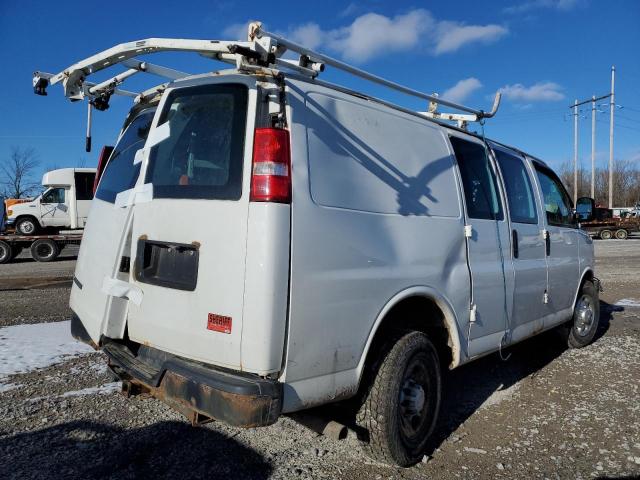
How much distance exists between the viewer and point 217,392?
7.23 ft

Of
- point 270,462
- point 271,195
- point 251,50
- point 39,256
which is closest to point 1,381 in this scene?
point 270,462

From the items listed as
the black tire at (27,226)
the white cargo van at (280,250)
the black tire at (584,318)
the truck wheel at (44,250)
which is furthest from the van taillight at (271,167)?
the black tire at (27,226)

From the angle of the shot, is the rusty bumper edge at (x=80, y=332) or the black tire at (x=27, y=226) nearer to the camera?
the rusty bumper edge at (x=80, y=332)

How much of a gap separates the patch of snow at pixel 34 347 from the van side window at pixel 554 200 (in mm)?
4989

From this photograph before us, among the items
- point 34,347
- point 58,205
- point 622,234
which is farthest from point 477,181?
point 622,234

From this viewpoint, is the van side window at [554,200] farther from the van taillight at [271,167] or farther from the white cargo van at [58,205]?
the white cargo van at [58,205]

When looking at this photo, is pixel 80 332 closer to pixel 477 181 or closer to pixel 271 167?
pixel 271 167

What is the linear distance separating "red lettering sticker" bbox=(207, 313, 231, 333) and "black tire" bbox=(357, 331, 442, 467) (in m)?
0.98

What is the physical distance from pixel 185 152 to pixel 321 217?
92 cm

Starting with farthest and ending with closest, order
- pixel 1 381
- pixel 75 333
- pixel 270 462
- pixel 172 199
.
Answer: pixel 1 381 < pixel 75 333 < pixel 270 462 < pixel 172 199

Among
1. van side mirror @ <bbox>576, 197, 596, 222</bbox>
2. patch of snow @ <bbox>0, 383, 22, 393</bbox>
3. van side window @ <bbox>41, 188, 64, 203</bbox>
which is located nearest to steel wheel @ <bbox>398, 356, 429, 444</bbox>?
patch of snow @ <bbox>0, 383, 22, 393</bbox>

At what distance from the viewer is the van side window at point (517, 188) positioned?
13.9 ft

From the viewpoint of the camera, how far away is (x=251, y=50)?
2293mm

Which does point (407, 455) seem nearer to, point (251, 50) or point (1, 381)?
point (251, 50)
